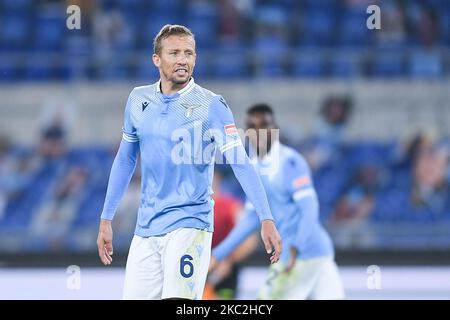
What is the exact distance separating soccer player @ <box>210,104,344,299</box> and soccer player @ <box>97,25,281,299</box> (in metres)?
2.08

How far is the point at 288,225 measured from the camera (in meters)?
7.55

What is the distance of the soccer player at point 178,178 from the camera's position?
5227 millimetres

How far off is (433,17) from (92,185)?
5.29 meters

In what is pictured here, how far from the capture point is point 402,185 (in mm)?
13945

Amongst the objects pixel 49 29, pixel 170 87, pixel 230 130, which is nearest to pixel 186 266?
pixel 230 130

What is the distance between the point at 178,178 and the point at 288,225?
237 cm

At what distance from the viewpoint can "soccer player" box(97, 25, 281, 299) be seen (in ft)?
17.1

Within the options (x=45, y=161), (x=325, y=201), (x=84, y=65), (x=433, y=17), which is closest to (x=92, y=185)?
(x=45, y=161)

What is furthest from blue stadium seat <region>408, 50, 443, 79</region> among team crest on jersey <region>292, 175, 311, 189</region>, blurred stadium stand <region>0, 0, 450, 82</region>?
team crest on jersey <region>292, 175, 311, 189</region>

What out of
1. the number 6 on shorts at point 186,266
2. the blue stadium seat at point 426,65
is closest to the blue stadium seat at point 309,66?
the blue stadium seat at point 426,65

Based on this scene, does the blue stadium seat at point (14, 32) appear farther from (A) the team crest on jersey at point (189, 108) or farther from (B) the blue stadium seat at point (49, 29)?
(A) the team crest on jersey at point (189, 108)

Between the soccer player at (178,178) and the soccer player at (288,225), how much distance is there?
2.08 meters
